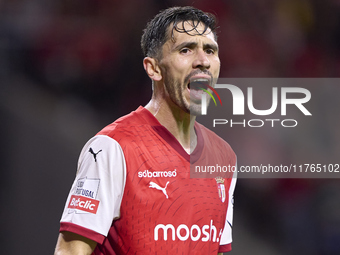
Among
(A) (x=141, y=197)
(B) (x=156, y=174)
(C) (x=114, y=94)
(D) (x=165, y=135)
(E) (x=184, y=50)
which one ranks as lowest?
(A) (x=141, y=197)

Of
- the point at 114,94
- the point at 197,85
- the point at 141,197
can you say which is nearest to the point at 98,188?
the point at 141,197

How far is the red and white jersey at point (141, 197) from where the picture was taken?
70.6 inches

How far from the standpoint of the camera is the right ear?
2.11m

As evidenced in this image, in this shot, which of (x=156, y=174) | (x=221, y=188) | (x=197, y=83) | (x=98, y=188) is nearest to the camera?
(x=98, y=188)

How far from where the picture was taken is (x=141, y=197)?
1856 mm

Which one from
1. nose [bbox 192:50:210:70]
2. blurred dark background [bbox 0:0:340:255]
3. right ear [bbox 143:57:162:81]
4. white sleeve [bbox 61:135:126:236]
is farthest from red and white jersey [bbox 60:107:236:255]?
blurred dark background [bbox 0:0:340:255]

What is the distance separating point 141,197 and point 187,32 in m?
0.74

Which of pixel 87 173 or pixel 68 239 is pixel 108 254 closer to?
pixel 68 239

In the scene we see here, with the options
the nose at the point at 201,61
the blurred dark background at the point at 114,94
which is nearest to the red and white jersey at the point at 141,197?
the nose at the point at 201,61

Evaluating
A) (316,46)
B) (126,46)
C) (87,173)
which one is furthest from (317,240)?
(87,173)

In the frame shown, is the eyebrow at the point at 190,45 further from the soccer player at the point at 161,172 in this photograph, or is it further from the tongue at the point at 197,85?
the tongue at the point at 197,85

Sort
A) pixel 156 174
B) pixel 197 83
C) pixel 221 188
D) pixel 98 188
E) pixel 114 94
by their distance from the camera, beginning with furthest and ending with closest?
pixel 114 94, pixel 221 188, pixel 197 83, pixel 156 174, pixel 98 188

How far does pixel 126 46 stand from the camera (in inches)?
150

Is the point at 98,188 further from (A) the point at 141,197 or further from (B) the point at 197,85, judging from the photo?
(B) the point at 197,85
